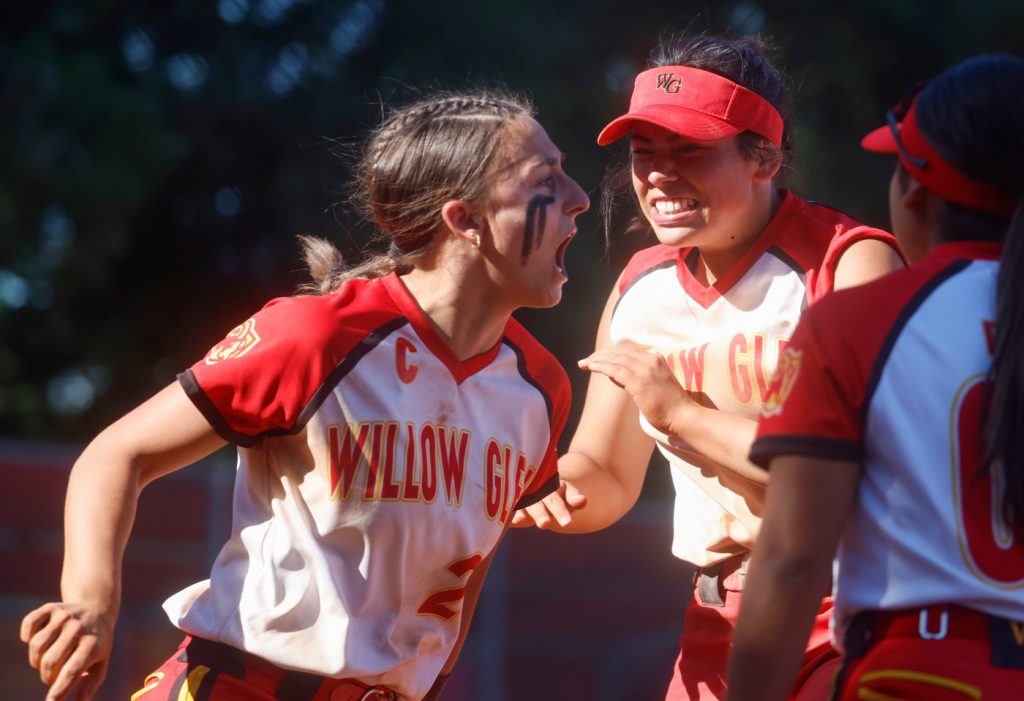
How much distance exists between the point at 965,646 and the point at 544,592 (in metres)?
8.63

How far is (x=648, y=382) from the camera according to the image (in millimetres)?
3117

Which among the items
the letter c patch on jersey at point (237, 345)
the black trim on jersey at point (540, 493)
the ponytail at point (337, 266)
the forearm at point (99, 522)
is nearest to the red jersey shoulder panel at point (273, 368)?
the letter c patch on jersey at point (237, 345)

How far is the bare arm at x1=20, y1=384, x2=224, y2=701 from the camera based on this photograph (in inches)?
102

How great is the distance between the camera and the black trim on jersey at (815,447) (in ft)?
6.73

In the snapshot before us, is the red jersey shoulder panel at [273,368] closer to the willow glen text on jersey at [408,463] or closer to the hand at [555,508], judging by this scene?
the willow glen text on jersey at [408,463]

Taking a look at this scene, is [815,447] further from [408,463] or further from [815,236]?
[815,236]

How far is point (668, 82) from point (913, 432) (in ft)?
5.32

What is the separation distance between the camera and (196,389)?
2848 millimetres

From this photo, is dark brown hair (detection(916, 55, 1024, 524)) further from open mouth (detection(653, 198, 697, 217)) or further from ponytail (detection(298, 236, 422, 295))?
ponytail (detection(298, 236, 422, 295))

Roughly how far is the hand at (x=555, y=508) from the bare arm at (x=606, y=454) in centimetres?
12

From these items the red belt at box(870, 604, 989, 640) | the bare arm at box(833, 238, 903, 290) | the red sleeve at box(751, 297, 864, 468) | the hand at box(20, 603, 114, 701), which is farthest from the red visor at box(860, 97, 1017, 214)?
the hand at box(20, 603, 114, 701)

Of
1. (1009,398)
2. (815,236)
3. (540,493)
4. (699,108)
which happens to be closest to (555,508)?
(540,493)

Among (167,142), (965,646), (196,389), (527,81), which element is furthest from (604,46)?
(965,646)

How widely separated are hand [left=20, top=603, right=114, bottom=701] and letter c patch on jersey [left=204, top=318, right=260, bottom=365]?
56 cm
